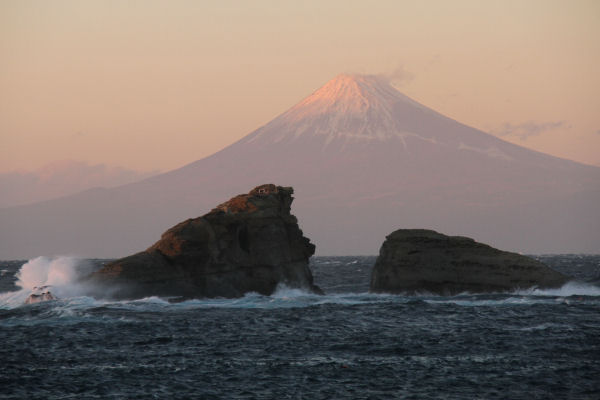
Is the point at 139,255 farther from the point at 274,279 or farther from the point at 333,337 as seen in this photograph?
the point at 333,337

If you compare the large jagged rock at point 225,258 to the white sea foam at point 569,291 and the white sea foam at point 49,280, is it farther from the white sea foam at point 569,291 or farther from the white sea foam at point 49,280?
the white sea foam at point 569,291

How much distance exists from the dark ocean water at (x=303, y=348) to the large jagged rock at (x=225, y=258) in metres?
1.86

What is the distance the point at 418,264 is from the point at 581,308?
12857 mm

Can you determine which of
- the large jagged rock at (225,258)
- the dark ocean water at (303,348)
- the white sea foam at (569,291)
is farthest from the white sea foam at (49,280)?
the white sea foam at (569,291)

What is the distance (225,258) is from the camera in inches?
2456

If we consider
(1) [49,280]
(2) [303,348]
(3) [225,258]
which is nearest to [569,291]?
(3) [225,258]

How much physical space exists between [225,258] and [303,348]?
77.4 ft

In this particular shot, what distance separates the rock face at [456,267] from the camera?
63.3 meters

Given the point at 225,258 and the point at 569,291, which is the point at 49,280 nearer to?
the point at 225,258

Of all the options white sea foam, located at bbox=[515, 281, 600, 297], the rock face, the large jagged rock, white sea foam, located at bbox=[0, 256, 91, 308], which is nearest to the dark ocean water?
white sea foam, located at bbox=[0, 256, 91, 308]

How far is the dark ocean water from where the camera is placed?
30.3m

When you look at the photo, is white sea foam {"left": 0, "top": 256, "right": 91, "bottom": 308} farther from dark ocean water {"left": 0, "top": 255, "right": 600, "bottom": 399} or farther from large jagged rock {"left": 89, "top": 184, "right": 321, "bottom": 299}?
large jagged rock {"left": 89, "top": 184, "right": 321, "bottom": 299}

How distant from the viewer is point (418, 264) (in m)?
64.2

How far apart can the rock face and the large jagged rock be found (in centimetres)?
761
